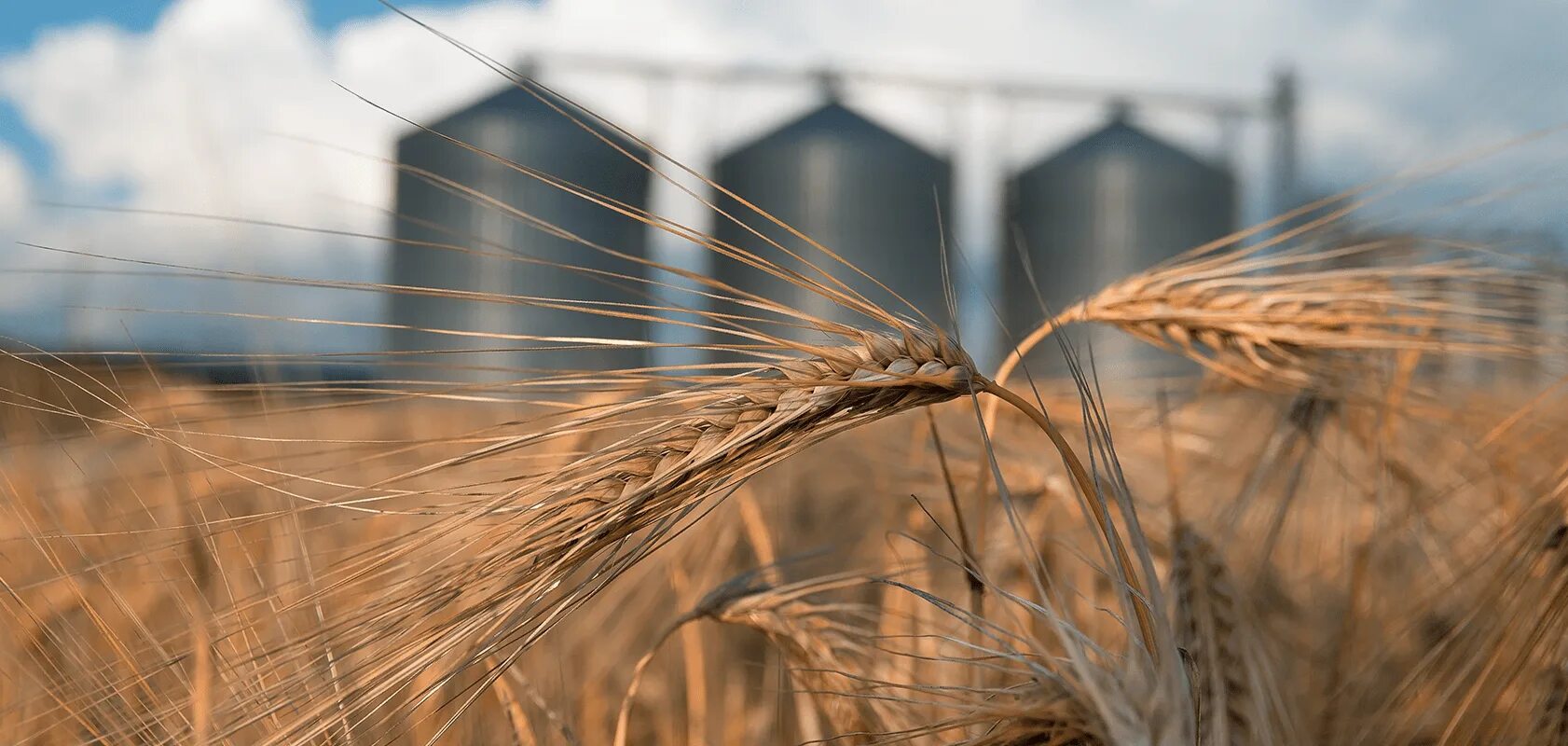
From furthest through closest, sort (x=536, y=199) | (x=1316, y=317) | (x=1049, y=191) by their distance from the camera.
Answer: (x=1049, y=191) < (x=536, y=199) < (x=1316, y=317)

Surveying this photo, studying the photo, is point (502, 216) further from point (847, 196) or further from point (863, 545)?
point (863, 545)

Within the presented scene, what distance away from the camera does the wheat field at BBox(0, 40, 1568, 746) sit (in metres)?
0.55

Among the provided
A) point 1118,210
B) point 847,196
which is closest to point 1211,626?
point 847,196

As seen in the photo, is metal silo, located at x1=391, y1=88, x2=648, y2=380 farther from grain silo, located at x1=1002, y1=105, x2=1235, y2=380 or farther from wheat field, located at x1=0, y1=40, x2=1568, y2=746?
wheat field, located at x1=0, y1=40, x2=1568, y2=746

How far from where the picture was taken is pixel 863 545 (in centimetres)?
194

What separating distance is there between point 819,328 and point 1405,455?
1416 mm

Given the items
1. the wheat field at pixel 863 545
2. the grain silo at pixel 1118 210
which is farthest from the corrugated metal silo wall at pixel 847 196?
the wheat field at pixel 863 545

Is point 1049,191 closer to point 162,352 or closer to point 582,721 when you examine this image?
point 582,721

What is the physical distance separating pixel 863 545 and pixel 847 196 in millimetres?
5768

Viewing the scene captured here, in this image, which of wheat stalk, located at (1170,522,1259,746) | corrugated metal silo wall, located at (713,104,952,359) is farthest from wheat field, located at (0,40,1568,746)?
corrugated metal silo wall, located at (713,104,952,359)

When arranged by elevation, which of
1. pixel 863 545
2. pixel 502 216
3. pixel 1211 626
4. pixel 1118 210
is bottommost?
pixel 863 545

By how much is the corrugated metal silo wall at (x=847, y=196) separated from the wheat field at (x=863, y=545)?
5332 millimetres

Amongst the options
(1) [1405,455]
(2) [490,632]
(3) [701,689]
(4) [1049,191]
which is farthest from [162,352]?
(4) [1049,191]

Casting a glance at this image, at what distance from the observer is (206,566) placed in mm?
1307
